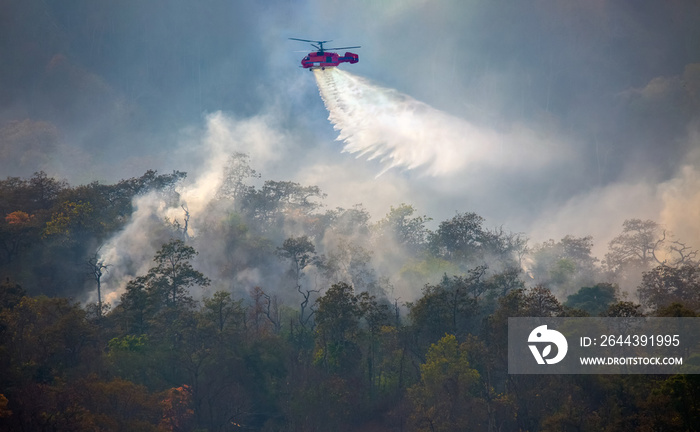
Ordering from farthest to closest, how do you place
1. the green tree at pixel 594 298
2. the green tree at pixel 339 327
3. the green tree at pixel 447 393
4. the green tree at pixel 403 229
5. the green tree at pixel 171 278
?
the green tree at pixel 403 229
the green tree at pixel 594 298
the green tree at pixel 171 278
the green tree at pixel 339 327
the green tree at pixel 447 393

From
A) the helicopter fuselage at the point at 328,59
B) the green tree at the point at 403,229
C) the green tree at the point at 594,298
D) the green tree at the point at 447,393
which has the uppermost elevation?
the helicopter fuselage at the point at 328,59

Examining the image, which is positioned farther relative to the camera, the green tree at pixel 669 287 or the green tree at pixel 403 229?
the green tree at pixel 403 229

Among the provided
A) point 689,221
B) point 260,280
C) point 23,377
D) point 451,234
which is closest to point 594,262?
point 689,221

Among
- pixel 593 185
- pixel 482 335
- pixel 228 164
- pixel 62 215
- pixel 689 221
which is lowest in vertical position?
pixel 482 335

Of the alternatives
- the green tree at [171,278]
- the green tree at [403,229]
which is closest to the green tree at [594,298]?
the green tree at [403,229]

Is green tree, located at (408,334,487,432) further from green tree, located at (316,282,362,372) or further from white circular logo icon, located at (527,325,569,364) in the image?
green tree, located at (316,282,362,372)

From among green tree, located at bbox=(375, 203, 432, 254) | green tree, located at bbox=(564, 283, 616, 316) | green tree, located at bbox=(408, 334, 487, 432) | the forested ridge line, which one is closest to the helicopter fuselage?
the forested ridge line

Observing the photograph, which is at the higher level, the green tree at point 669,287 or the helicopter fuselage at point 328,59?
the helicopter fuselage at point 328,59

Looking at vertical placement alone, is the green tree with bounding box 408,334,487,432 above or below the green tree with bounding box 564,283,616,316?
below

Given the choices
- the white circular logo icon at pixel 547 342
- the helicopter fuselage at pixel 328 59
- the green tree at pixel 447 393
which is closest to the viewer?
the white circular logo icon at pixel 547 342

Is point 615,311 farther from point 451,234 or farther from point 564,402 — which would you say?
point 451,234

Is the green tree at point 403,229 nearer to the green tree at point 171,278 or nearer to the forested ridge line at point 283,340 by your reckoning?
the forested ridge line at point 283,340
